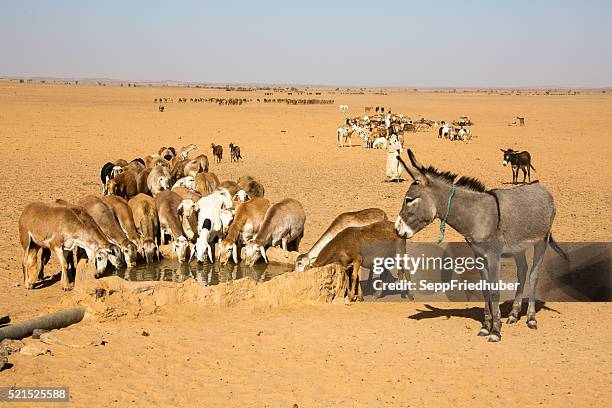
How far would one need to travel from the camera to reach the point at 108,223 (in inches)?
539

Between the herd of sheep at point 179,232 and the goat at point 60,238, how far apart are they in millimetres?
17

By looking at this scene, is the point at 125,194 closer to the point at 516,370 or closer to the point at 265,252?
the point at 265,252

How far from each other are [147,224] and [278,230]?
284 centimetres

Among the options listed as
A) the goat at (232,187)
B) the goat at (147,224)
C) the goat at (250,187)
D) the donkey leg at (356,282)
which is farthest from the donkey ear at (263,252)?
the goat at (250,187)

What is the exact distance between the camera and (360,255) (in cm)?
1174

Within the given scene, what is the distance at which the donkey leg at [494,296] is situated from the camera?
29.4 ft

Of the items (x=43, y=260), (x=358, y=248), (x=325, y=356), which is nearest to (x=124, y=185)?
(x=43, y=260)

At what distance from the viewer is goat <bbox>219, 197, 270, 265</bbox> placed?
13859 mm

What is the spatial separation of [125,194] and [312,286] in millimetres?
9376

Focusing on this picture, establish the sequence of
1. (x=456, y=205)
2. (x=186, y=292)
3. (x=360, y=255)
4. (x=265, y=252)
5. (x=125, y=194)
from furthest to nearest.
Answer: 1. (x=125, y=194)
2. (x=265, y=252)
3. (x=360, y=255)
4. (x=186, y=292)
5. (x=456, y=205)

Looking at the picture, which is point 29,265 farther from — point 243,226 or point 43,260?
point 243,226

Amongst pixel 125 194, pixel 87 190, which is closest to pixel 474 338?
pixel 125 194

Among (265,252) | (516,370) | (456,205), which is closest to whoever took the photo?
(516,370)

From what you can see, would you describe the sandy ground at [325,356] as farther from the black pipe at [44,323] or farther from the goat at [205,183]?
the goat at [205,183]
